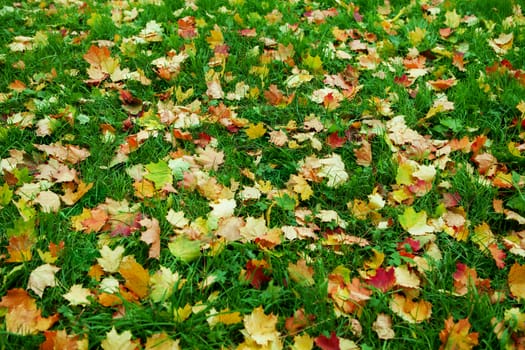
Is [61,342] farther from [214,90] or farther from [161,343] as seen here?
[214,90]

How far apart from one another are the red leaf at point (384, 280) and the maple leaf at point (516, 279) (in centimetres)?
44

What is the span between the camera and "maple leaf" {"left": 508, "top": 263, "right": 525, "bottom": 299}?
1.72 metres

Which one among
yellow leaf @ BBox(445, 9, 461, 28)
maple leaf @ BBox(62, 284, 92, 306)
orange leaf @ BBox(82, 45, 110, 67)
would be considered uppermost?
yellow leaf @ BBox(445, 9, 461, 28)

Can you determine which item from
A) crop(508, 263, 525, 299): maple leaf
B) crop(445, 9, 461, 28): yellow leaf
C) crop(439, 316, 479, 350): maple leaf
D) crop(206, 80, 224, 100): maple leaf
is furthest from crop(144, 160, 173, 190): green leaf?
crop(445, 9, 461, 28): yellow leaf

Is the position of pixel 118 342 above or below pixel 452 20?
below

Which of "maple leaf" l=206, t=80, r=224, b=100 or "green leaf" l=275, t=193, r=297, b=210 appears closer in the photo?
"green leaf" l=275, t=193, r=297, b=210

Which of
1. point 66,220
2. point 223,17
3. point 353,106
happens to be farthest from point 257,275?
point 223,17

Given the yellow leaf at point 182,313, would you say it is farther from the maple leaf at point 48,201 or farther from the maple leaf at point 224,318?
the maple leaf at point 48,201

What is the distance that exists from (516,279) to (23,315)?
177cm

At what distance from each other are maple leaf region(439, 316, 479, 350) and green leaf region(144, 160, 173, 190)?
1340 millimetres

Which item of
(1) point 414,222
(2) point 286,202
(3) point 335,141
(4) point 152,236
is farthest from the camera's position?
(3) point 335,141

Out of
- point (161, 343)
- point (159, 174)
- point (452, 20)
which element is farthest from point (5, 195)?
point (452, 20)

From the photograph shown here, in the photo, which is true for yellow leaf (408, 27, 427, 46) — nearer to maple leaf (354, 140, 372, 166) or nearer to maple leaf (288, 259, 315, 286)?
maple leaf (354, 140, 372, 166)

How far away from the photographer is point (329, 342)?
1549mm
